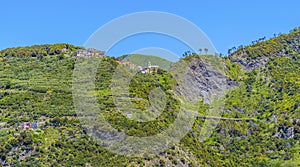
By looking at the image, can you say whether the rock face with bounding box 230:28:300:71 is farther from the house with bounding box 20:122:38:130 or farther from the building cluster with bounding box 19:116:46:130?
the house with bounding box 20:122:38:130

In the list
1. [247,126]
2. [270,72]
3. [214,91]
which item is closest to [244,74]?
[270,72]

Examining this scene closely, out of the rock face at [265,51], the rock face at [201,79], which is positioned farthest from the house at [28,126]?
the rock face at [265,51]

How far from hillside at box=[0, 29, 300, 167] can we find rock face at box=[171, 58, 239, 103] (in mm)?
200

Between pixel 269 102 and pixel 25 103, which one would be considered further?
pixel 269 102

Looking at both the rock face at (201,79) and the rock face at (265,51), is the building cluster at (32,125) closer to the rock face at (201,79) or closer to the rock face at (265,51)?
the rock face at (201,79)

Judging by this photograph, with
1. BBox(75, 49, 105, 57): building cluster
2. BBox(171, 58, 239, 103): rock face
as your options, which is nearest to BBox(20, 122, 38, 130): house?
BBox(75, 49, 105, 57): building cluster

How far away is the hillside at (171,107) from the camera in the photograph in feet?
198

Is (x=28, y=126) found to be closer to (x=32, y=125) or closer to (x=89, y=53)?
(x=32, y=125)

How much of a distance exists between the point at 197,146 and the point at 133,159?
1914cm

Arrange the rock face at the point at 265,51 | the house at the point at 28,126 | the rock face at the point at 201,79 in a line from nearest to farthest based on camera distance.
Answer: the house at the point at 28,126
the rock face at the point at 201,79
the rock face at the point at 265,51

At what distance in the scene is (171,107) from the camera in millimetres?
78688

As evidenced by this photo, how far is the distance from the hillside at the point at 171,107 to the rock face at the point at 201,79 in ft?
0.66

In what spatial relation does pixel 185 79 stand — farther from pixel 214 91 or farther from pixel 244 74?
pixel 244 74

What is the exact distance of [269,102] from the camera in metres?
98.9
